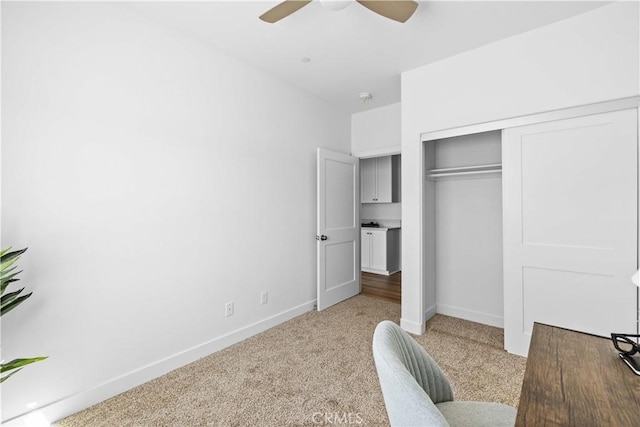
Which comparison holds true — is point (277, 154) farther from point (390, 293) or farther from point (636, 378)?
point (636, 378)

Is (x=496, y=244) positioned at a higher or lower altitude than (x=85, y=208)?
lower

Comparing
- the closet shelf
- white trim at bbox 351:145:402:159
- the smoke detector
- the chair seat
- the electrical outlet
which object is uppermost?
the smoke detector

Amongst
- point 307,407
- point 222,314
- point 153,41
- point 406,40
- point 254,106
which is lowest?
point 307,407

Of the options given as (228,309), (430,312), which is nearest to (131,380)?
(228,309)

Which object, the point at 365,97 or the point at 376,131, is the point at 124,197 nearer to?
the point at 365,97

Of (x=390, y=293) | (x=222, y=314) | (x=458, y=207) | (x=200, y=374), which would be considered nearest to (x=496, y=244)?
(x=458, y=207)

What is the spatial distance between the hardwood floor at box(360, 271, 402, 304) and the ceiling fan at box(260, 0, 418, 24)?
10.3 feet

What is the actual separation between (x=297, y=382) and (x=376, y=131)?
3.09 m

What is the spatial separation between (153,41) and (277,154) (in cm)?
138

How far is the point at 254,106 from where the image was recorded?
289 centimetres

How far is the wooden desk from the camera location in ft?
2.37

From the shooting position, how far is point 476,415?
3.59 ft

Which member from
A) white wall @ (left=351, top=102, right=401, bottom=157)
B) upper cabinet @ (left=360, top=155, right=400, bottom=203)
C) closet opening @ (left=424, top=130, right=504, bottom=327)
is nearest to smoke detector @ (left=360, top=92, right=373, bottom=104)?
white wall @ (left=351, top=102, right=401, bottom=157)

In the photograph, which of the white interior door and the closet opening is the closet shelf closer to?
the closet opening
